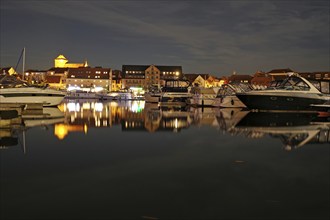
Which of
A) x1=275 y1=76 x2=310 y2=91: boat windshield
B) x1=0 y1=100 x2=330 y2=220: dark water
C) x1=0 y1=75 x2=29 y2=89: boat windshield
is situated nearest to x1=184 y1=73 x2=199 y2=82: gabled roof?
x1=275 y1=76 x2=310 y2=91: boat windshield

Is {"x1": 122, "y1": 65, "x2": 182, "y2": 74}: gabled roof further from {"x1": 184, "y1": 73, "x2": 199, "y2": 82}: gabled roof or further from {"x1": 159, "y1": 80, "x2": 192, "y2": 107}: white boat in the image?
{"x1": 159, "y1": 80, "x2": 192, "y2": 107}: white boat

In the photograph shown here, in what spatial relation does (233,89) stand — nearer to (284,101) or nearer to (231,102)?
(231,102)

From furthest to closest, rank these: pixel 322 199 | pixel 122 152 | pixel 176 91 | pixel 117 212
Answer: pixel 176 91 < pixel 122 152 < pixel 322 199 < pixel 117 212

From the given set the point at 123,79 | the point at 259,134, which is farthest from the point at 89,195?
the point at 123,79

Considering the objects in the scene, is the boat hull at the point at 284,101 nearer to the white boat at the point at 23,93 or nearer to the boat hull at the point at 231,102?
the boat hull at the point at 231,102

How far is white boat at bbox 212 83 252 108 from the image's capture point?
37219mm

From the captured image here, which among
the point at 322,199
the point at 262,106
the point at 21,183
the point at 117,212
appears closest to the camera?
the point at 117,212

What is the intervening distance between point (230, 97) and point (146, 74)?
301ft

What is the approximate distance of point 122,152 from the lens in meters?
9.90

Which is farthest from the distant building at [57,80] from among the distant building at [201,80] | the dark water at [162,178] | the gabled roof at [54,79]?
the dark water at [162,178]

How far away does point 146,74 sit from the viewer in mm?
127250

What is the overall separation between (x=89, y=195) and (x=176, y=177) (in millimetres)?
1969

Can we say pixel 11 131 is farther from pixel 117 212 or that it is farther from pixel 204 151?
pixel 117 212

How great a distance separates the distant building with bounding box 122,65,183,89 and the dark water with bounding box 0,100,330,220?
115296mm
